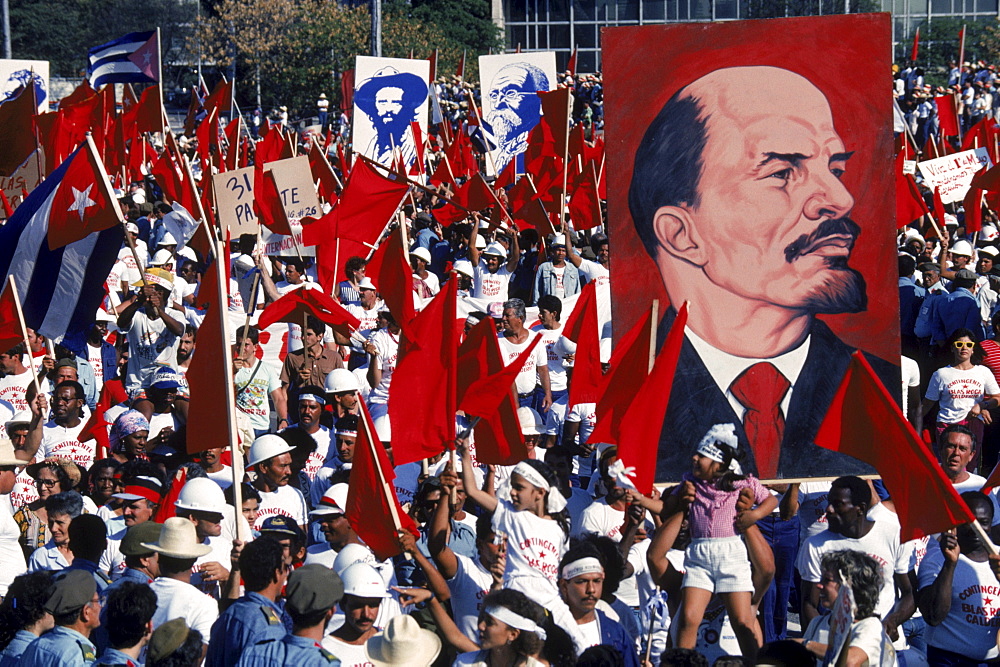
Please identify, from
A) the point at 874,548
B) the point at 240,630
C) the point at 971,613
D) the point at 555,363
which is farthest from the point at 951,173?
the point at 240,630

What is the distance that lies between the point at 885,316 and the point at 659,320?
3.39 feet

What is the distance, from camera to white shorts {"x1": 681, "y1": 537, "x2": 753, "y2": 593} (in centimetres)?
584

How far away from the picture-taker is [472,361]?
7.40 metres

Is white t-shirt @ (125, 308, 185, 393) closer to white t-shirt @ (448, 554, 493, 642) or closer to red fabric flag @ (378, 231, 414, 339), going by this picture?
red fabric flag @ (378, 231, 414, 339)

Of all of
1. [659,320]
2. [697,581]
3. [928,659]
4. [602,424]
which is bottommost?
[928,659]

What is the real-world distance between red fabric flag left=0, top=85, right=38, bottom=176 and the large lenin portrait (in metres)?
7.60

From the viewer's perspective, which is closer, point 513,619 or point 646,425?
point 513,619

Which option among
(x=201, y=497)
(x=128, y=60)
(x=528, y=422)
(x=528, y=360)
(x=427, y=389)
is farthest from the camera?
(x=128, y=60)

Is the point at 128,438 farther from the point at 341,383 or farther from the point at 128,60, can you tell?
the point at 128,60

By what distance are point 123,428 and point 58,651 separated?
334 cm

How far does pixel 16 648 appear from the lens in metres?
5.00

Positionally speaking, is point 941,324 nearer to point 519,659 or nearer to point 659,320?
point 659,320

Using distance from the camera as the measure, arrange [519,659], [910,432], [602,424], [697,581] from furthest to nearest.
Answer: [602,424] → [697,581] → [910,432] → [519,659]

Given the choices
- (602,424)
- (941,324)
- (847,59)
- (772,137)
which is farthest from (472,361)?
(941,324)
